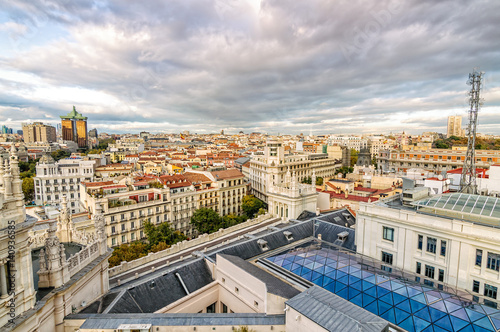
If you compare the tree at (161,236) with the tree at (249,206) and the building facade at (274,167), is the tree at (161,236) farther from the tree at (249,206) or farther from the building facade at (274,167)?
the building facade at (274,167)

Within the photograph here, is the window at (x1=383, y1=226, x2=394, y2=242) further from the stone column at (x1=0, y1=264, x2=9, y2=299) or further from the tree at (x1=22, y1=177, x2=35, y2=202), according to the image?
the tree at (x1=22, y1=177, x2=35, y2=202)

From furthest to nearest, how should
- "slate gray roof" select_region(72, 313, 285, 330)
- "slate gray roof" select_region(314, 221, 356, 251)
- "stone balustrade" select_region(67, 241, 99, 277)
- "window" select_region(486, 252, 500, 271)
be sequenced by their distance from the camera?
"slate gray roof" select_region(314, 221, 356, 251) < "window" select_region(486, 252, 500, 271) < "stone balustrade" select_region(67, 241, 99, 277) < "slate gray roof" select_region(72, 313, 285, 330)

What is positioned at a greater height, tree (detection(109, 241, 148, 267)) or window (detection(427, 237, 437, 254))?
window (detection(427, 237, 437, 254))

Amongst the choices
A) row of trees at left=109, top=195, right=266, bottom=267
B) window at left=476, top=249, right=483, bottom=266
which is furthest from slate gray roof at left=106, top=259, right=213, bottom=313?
window at left=476, top=249, right=483, bottom=266

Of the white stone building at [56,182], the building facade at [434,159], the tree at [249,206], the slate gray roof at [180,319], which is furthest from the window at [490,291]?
the white stone building at [56,182]

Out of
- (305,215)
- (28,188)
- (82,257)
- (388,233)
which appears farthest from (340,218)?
(28,188)
